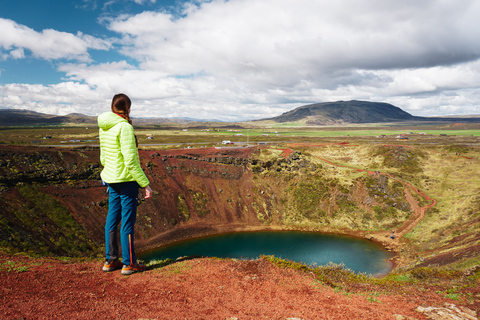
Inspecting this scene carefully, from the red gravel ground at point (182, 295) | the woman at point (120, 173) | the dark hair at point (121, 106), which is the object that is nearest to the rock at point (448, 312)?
the red gravel ground at point (182, 295)

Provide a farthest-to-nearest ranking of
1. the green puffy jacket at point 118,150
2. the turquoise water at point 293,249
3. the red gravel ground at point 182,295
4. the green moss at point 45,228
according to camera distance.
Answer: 1. the turquoise water at point 293,249
2. the green moss at point 45,228
3. the green puffy jacket at point 118,150
4. the red gravel ground at point 182,295

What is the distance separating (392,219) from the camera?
5272 centimetres

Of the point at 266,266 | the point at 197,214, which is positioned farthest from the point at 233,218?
the point at 266,266

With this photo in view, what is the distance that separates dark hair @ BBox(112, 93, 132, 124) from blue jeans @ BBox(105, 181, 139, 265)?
220cm

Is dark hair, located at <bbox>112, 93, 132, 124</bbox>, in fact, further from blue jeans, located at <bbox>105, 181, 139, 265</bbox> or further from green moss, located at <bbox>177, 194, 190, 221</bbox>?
green moss, located at <bbox>177, 194, 190, 221</bbox>

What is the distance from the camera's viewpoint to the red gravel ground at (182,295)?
5.63 metres

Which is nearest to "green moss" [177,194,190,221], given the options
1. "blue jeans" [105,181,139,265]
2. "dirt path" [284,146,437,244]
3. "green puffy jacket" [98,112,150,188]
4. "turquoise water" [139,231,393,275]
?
"turquoise water" [139,231,393,275]

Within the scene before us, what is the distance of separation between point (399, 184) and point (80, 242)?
68.1 m

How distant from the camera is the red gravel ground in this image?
18.5 feet

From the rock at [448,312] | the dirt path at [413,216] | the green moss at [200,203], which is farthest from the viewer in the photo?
the green moss at [200,203]

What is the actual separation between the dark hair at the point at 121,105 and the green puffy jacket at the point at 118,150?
278 millimetres

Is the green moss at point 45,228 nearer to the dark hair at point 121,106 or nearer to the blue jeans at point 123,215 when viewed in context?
the blue jeans at point 123,215

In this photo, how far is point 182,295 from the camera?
22.7ft

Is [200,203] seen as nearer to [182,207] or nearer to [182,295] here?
[182,207]
